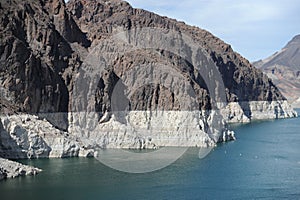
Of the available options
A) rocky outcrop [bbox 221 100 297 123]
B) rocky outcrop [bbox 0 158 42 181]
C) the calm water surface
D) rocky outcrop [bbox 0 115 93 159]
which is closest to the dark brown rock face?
rocky outcrop [bbox 0 115 93 159]

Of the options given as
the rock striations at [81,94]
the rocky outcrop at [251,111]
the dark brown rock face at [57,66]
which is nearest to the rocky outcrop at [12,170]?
the rock striations at [81,94]

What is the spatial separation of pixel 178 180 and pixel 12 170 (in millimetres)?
17996

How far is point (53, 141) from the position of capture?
252ft

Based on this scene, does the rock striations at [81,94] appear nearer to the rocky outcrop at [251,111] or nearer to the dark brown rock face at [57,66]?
the dark brown rock face at [57,66]

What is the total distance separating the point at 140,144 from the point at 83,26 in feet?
152

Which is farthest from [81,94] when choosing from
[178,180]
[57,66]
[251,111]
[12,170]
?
[251,111]

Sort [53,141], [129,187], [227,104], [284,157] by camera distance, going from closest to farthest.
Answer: [129,187] → [53,141] → [284,157] → [227,104]

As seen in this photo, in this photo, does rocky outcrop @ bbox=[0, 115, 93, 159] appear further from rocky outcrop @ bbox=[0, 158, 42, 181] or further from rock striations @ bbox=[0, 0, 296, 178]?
rocky outcrop @ bbox=[0, 158, 42, 181]

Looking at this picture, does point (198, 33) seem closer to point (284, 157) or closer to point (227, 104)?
point (227, 104)

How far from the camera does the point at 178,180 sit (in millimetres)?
64062

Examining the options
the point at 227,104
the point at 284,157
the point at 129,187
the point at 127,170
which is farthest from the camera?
the point at 227,104

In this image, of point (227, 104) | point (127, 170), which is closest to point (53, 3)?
point (127, 170)

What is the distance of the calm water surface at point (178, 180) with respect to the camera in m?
56.8

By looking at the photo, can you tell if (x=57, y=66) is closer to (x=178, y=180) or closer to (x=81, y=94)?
(x=81, y=94)
